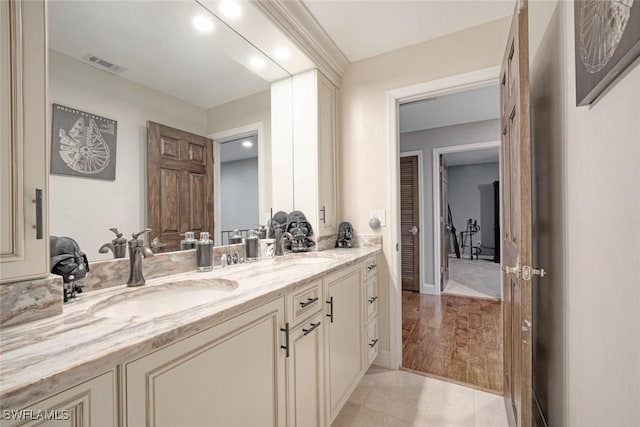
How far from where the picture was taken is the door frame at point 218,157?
5.41 feet

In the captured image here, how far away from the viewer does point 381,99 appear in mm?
2312

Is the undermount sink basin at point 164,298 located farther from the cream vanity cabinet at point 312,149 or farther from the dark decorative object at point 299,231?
the cream vanity cabinet at point 312,149

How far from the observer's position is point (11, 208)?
73 centimetres

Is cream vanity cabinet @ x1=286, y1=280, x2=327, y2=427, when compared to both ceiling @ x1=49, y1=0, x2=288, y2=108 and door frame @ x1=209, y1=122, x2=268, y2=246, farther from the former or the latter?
ceiling @ x1=49, y1=0, x2=288, y2=108

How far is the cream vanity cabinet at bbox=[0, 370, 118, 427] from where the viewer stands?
47 centimetres

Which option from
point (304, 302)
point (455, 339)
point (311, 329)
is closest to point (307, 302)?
point (304, 302)

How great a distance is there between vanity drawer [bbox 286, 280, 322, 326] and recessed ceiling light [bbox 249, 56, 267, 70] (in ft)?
5.12

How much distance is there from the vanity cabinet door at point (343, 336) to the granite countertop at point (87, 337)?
508 mm

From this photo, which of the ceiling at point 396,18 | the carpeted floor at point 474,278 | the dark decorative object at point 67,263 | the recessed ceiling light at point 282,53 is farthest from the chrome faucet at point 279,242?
the carpeted floor at point 474,278

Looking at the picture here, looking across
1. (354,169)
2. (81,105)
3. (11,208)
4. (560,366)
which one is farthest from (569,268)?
Answer: (81,105)

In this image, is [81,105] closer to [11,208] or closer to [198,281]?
[11,208]

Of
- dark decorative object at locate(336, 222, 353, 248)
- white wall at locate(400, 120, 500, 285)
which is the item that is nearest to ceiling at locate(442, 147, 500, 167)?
white wall at locate(400, 120, 500, 285)

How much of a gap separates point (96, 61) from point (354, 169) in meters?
1.78

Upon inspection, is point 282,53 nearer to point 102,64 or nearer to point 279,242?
point 102,64
